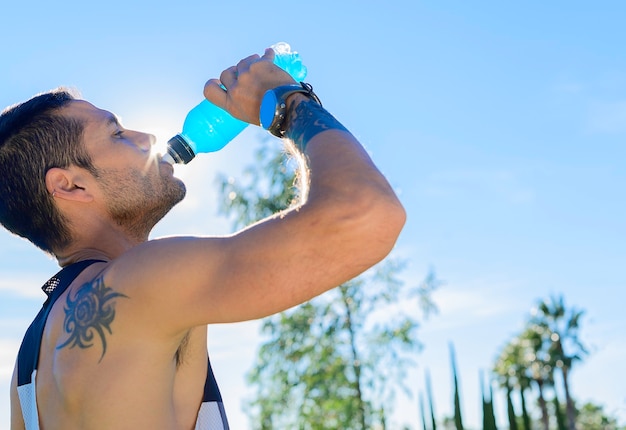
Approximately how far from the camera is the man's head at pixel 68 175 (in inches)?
105

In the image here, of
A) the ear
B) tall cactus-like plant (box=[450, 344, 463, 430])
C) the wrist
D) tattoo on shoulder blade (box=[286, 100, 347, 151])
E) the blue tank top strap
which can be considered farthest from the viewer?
tall cactus-like plant (box=[450, 344, 463, 430])

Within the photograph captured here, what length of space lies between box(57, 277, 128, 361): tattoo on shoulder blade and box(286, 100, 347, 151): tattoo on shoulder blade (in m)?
0.60

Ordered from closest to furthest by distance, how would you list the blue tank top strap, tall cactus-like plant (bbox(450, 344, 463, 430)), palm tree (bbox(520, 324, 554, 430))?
1. the blue tank top strap
2. tall cactus-like plant (bbox(450, 344, 463, 430))
3. palm tree (bbox(520, 324, 554, 430))

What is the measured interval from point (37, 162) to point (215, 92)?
33.1 inches

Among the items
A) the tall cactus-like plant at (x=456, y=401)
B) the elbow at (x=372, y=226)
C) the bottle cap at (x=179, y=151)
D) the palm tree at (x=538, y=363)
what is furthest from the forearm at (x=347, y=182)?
the palm tree at (x=538, y=363)

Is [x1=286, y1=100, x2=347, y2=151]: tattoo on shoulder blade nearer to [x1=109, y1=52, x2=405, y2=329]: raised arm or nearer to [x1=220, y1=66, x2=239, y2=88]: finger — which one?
[x1=109, y1=52, x2=405, y2=329]: raised arm

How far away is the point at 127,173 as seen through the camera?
8.80 feet

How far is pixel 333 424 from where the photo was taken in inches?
773

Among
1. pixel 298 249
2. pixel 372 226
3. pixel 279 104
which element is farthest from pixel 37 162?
pixel 372 226

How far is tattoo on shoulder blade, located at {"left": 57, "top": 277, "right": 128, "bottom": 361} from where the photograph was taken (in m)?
2.02

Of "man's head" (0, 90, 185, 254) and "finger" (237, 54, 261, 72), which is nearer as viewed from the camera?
"finger" (237, 54, 261, 72)

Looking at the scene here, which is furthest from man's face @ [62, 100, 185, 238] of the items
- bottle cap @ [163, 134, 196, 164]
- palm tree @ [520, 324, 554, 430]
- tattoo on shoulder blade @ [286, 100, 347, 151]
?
palm tree @ [520, 324, 554, 430]

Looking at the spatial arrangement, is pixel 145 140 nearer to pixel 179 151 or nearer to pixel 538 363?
pixel 179 151

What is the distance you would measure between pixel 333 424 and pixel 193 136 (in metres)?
17.1
